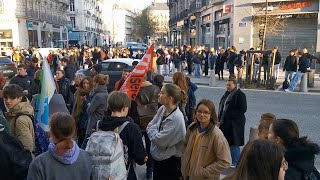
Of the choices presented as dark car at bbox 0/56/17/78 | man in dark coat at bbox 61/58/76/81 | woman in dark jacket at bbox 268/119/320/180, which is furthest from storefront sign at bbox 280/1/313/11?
woman in dark jacket at bbox 268/119/320/180

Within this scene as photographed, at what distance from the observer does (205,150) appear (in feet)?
11.6

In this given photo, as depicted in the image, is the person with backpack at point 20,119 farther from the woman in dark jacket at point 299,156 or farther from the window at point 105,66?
the window at point 105,66

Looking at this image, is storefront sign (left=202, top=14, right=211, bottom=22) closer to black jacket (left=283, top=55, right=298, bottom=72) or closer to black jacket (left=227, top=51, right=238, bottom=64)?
black jacket (left=227, top=51, right=238, bottom=64)

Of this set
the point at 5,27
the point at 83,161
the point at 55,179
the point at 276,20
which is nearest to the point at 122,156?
the point at 83,161

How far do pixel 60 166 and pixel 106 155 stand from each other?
0.45 m

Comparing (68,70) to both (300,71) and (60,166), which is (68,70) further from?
(60,166)

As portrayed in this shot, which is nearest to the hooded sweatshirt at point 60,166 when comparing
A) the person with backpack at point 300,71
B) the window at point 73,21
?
the person with backpack at point 300,71

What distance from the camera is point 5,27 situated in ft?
135

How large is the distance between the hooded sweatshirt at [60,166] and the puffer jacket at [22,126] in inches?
34.5

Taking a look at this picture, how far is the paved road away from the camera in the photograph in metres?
9.09

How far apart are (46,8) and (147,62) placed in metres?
52.3

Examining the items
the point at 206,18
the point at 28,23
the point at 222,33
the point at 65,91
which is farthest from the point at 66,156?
the point at 28,23

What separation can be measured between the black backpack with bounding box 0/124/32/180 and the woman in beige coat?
5.29 ft

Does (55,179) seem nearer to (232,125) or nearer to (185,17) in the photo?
(232,125)
